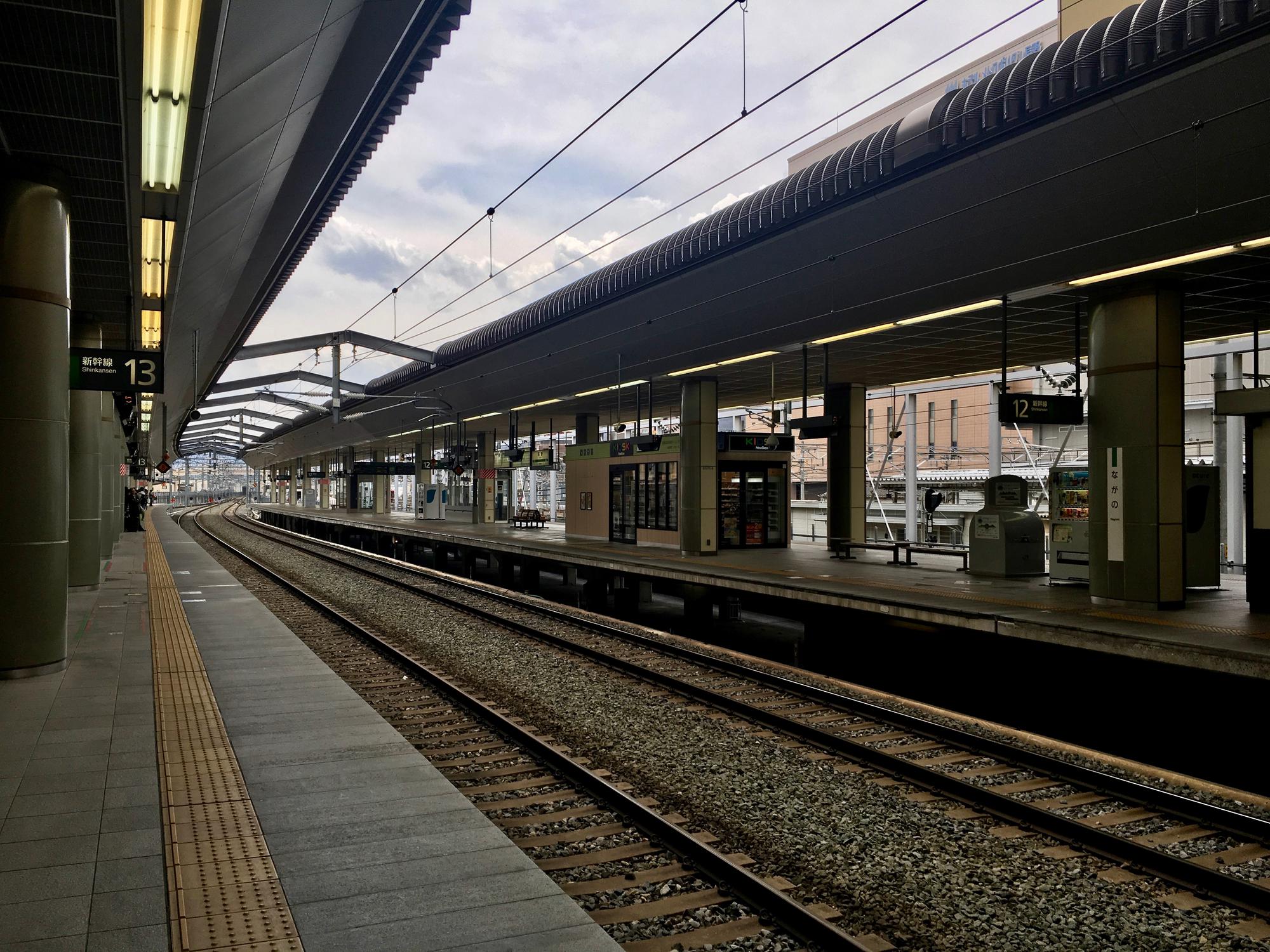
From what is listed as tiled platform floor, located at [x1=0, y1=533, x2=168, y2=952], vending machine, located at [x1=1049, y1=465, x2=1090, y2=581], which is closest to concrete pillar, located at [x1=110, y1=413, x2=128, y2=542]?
tiled platform floor, located at [x1=0, y1=533, x2=168, y2=952]

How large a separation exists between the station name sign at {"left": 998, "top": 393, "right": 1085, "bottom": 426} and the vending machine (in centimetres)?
150

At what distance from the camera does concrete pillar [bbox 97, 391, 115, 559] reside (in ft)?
51.2

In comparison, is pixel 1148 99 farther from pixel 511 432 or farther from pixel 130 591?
pixel 511 432

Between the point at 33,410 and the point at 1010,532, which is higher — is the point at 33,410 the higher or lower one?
the higher one

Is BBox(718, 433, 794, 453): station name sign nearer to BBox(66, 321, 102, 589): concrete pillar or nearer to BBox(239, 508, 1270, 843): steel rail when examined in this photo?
BBox(239, 508, 1270, 843): steel rail

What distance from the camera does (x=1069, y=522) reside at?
1277 cm

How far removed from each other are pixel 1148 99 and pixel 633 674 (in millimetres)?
→ 7561

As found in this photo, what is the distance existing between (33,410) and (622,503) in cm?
1664

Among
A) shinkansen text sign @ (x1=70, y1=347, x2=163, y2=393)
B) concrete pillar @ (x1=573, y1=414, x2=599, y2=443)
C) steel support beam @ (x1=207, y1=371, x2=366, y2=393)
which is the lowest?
shinkansen text sign @ (x1=70, y1=347, x2=163, y2=393)

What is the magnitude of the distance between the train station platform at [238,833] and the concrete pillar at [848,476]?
13.2 metres

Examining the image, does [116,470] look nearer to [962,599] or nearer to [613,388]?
[613,388]

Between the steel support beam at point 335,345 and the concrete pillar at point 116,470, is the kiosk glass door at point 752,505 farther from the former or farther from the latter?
the concrete pillar at point 116,470

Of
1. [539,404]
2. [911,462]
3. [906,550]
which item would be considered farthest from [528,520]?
[906,550]

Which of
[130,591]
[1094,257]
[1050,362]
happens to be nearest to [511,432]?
[130,591]
